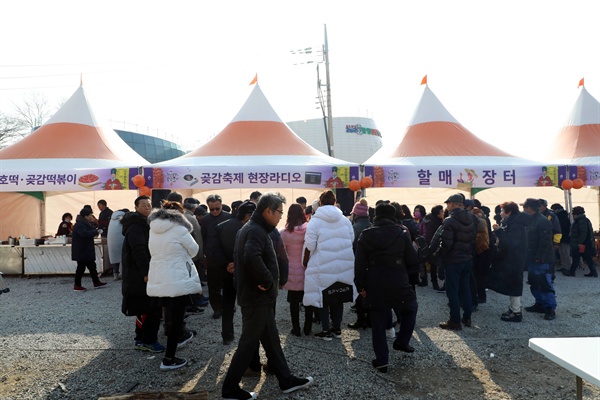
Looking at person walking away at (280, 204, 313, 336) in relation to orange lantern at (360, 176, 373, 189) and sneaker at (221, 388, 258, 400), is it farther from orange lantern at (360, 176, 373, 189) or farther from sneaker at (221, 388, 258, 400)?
orange lantern at (360, 176, 373, 189)

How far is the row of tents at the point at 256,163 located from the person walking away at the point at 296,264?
4.05 metres

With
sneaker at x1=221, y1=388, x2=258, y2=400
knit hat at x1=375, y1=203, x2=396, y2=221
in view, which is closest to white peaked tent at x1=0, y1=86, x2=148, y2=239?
knit hat at x1=375, y1=203, x2=396, y2=221

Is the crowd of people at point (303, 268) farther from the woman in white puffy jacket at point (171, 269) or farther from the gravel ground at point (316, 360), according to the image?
the gravel ground at point (316, 360)

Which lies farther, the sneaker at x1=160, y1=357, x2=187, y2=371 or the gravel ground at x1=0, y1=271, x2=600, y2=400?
the sneaker at x1=160, y1=357, x2=187, y2=371

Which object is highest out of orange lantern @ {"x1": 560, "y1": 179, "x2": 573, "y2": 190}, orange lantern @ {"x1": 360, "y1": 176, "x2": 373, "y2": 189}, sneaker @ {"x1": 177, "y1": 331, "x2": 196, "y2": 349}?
orange lantern @ {"x1": 360, "y1": 176, "x2": 373, "y2": 189}

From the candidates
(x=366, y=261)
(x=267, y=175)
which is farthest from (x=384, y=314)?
(x=267, y=175)

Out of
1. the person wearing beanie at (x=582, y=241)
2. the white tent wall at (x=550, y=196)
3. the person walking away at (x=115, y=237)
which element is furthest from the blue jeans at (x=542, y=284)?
the white tent wall at (x=550, y=196)

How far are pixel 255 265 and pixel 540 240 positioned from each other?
399 centimetres

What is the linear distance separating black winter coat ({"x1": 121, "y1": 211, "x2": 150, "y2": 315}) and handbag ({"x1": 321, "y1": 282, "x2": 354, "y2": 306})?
1.67m

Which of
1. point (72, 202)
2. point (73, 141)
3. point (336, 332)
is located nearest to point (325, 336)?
point (336, 332)

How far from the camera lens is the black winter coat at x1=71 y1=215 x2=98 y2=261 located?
6848 mm

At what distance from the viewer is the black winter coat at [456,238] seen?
4559 mm

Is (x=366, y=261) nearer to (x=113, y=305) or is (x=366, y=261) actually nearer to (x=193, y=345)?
(x=193, y=345)

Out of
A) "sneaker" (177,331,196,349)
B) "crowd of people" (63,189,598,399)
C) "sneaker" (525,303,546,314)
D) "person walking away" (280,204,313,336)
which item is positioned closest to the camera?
"crowd of people" (63,189,598,399)
